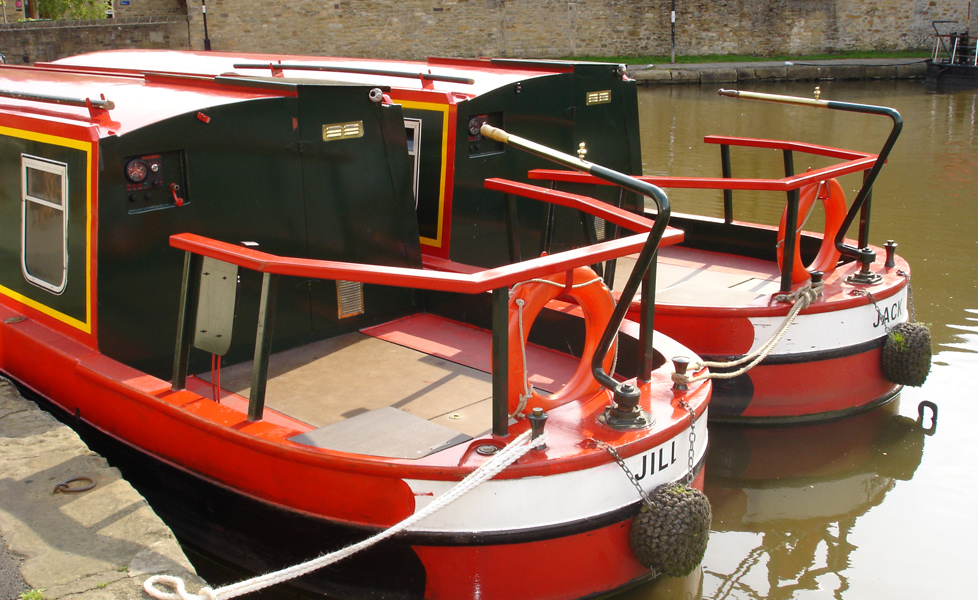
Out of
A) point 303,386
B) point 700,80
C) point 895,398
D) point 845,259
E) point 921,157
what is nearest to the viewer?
point 303,386

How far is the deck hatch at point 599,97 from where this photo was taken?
22.2 ft

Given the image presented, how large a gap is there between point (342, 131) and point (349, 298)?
37.7 inches

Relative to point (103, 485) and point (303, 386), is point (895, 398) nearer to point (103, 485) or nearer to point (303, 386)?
point (303, 386)

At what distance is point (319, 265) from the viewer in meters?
3.41

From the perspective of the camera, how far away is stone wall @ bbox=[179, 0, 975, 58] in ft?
92.8

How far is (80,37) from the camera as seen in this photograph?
26.9 metres

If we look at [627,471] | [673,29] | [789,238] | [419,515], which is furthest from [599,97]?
[673,29]

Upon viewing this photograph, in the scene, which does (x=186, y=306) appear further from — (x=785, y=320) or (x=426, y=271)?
Result: (x=785, y=320)

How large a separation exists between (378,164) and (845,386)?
3.12 metres

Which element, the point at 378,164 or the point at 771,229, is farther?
the point at 771,229

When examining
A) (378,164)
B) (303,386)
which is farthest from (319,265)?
(378,164)

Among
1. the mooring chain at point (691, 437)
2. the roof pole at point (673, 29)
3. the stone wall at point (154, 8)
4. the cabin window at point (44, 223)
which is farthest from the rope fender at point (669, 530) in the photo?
the stone wall at point (154, 8)

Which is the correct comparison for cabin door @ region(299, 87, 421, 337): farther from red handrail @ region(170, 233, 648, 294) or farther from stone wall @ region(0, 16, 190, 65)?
stone wall @ region(0, 16, 190, 65)

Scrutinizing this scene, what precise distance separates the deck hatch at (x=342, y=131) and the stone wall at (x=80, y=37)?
24225 mm
